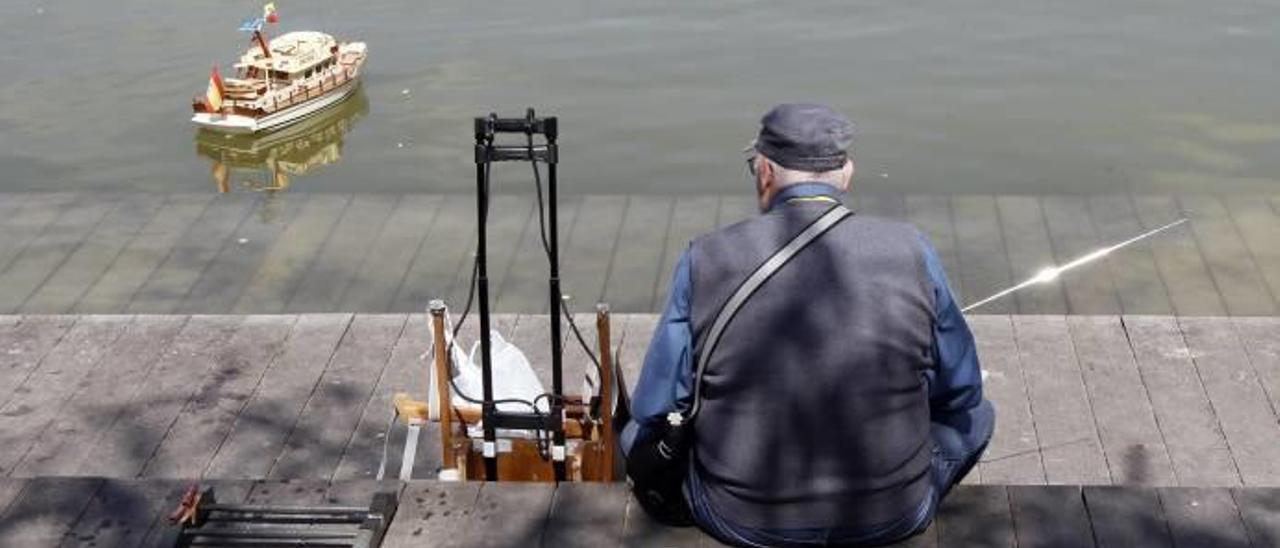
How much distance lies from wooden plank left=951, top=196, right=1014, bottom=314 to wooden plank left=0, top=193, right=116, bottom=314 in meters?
4.62

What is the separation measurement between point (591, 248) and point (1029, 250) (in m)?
2.28

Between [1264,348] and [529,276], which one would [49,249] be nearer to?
[529,276]

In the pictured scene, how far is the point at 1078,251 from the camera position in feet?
28.5


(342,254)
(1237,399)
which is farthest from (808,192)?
(342,254)

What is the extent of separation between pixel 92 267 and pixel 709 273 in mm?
6117

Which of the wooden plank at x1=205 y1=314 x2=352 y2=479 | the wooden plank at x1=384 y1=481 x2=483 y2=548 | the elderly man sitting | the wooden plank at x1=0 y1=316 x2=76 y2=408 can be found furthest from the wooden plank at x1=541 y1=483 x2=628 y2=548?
the wooden plank at x1=0 y1=316 x2=76 y2=408

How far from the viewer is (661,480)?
3729 mm

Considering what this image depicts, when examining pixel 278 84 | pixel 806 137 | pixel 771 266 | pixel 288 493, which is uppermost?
pixel 806 137

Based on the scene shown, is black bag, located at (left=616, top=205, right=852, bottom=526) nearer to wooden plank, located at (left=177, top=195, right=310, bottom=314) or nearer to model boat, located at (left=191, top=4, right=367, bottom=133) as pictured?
wooden plank, located at (left=177, top=195, right=310, bottom=314)

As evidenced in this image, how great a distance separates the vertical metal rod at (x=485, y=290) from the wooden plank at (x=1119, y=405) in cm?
208

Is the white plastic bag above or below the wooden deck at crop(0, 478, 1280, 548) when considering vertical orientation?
below

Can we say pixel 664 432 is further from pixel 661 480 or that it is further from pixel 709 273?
pixel 709 273

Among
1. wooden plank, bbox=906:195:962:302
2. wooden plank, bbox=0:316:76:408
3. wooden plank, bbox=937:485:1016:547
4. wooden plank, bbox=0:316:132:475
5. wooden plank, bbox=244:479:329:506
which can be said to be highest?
wooden plank, bbox=937:485:1016:547

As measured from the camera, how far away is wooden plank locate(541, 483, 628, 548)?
3.84 m
